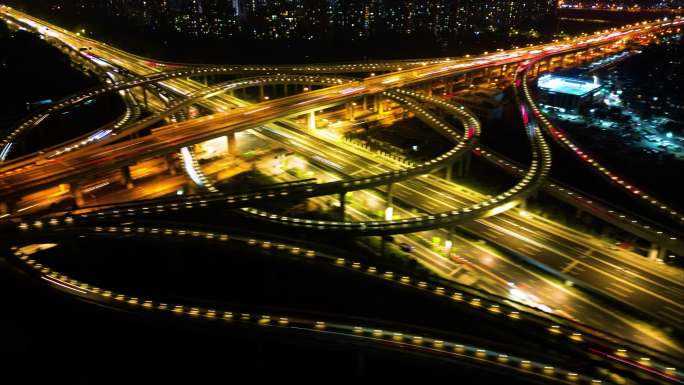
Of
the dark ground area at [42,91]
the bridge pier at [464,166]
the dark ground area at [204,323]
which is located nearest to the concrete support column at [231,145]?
the dark ground area at [204,323]

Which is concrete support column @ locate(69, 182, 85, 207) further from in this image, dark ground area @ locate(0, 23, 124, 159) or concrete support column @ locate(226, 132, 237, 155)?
dark ground area @ locate(0, 23, 124, 159)

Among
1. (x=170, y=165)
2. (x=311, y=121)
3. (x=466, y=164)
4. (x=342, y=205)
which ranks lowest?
(x=342, y=205)

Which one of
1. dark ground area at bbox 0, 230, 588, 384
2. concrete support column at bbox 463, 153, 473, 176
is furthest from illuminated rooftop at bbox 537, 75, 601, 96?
dark ground area at bbox 0, 230, 588, 384

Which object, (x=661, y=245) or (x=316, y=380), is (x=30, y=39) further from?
(x=661, y=245)

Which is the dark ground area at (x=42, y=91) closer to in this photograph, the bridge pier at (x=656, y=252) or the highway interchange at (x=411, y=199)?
the highway interchange at (x=411, y=199)

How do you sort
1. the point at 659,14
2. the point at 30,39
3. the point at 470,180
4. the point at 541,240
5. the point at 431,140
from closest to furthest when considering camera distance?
the point at 541,240, the point at 470,180, the point at 431,140, the point at 30,39, the point at 659,14

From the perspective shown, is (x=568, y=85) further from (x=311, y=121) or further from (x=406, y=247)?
(x=406, y=247)

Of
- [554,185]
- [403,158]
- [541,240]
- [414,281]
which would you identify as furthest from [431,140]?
[414,281]

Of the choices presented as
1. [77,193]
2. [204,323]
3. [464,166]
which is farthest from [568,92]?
[77,193]
